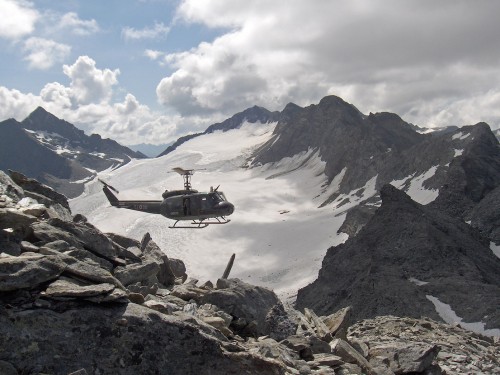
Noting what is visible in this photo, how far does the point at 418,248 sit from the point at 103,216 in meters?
149

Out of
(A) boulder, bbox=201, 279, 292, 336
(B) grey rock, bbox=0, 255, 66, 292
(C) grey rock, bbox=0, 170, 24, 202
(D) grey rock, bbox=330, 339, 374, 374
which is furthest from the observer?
(C) grey rock, bbox=0, 170, 24, 202

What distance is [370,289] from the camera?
62875 millimetres

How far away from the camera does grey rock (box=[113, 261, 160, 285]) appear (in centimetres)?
1422

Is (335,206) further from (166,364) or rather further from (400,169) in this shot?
(166,364)

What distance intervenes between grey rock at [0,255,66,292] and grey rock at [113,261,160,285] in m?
3.64

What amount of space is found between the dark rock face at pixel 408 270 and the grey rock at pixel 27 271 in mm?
45720

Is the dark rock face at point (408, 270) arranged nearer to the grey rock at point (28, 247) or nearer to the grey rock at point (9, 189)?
the grey rock at point (9, 189)

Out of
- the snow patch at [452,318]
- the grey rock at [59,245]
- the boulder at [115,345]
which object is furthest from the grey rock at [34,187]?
the snow patch at [452,318]

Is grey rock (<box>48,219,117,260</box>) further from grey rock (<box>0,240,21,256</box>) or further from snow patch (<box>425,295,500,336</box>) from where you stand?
snow patch (<box>425,295,500,336</box>)

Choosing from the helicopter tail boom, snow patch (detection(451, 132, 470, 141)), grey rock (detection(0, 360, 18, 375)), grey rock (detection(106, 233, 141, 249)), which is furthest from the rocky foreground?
snow patch (detection(451, 132, 470, 141))

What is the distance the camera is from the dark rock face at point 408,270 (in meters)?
56.5

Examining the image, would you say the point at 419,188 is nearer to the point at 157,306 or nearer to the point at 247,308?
the point at 247,308

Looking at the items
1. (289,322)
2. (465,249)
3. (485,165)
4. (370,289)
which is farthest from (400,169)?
(289,322)

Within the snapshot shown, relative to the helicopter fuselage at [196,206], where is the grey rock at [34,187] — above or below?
below
